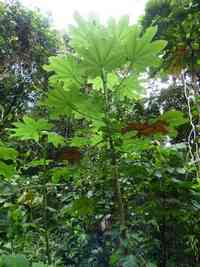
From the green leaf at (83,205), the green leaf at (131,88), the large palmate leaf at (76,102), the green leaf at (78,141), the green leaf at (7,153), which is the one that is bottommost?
the green leaf at (83,205)

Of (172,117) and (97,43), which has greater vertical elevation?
(97,43)

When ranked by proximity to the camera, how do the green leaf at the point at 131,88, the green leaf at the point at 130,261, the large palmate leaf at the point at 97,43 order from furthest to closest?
the green leaf at the point at 131,88
the large palmate leaf at the point at 97,43
the green leaf at the point at 130,261

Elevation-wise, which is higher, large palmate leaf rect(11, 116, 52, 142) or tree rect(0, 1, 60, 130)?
tree rect(0, 1, 60, 130)

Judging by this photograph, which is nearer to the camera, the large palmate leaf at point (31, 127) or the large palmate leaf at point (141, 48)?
the large palmate leaf at point (141, 48)

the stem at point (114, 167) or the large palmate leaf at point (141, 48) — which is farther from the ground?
the large palmate leaf at point (141, 48)

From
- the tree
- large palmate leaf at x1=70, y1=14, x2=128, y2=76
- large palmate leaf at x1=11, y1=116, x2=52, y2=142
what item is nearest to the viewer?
large palmate leaf at x1=70, y1=14, x2=128, y2=76

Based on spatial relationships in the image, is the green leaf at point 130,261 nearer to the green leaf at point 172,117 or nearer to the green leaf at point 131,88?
the green leaf at point 172,117

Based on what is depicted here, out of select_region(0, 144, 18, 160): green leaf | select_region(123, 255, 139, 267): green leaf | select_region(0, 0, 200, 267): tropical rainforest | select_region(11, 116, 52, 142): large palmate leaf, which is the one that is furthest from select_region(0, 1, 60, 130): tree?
select_region(123, 255, 139, 267): green leaf

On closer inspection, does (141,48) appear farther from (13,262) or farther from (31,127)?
(13,262)

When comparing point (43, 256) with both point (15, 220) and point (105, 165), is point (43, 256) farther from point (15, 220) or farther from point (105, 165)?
point (105, 165)

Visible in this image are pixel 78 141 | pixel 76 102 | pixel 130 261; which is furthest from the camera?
pixel 78 141

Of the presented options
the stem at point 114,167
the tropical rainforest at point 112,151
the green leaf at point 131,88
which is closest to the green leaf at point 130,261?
the tropical rainforest at point 112,151

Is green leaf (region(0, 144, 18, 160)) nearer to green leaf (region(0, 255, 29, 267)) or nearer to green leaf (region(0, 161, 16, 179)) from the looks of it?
green leaf (region(0, 161, 16, 179))

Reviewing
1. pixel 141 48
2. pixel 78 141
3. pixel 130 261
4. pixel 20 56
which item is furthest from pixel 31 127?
pixel 20 56
